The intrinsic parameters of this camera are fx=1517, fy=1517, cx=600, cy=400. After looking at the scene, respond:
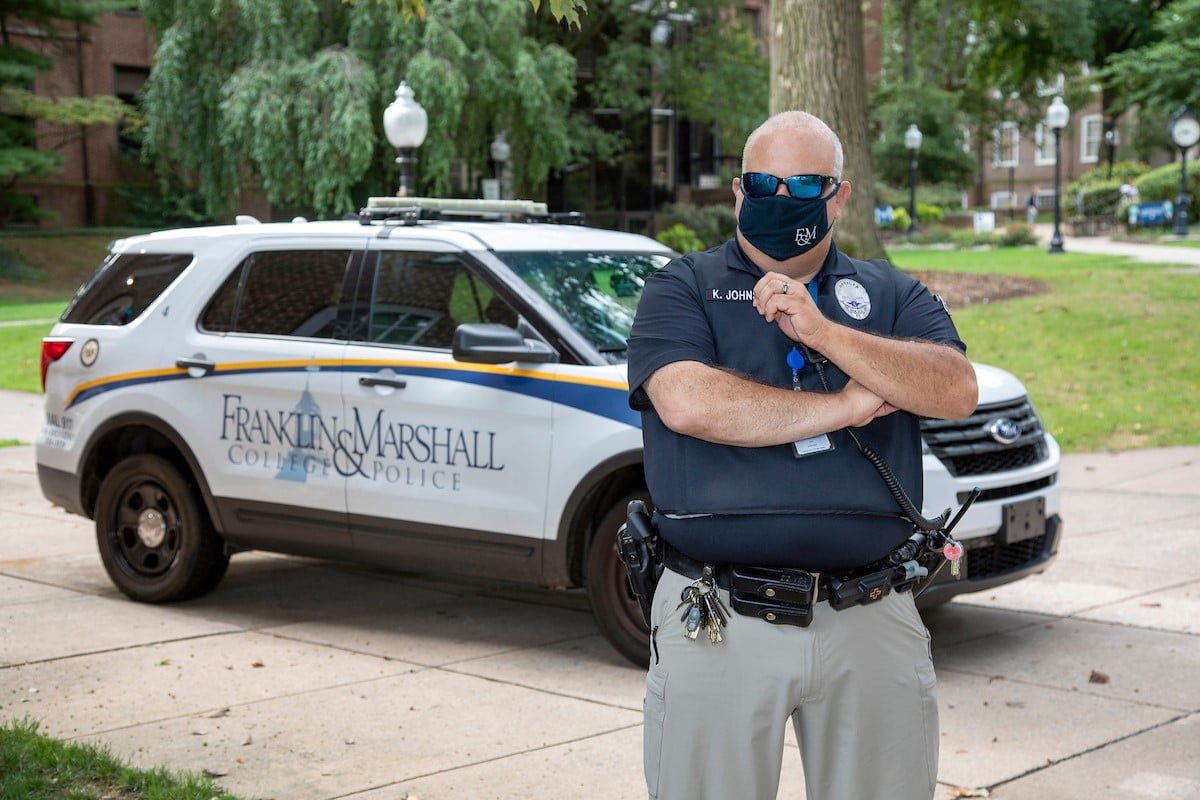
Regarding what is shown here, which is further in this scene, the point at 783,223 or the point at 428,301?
the point at 428,301

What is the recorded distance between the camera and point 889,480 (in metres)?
3.07

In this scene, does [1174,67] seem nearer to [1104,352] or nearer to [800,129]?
[1104,352]

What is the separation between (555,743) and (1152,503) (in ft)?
20.4

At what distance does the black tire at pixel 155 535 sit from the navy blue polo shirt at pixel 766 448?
4.63 m

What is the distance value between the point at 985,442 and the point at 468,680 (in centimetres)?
236

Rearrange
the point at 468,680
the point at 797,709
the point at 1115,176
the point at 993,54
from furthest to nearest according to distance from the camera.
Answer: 1. the point at 993,54
2. the point at 1115,176
3. the point at 468,680
4. the point at 797,709

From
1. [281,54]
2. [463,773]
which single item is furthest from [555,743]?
[281,54]

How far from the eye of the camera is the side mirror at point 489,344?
20.3 feet

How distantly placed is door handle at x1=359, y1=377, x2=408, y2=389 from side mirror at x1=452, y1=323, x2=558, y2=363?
19.5 inches

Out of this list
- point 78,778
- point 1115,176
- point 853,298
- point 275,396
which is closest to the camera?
point 853,298

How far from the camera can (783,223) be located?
3.12 meters

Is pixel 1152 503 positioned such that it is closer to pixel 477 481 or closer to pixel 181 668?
pixel 477 481

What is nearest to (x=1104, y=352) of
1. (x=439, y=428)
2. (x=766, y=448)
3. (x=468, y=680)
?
(x=439, y=428)

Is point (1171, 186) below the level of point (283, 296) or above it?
above
